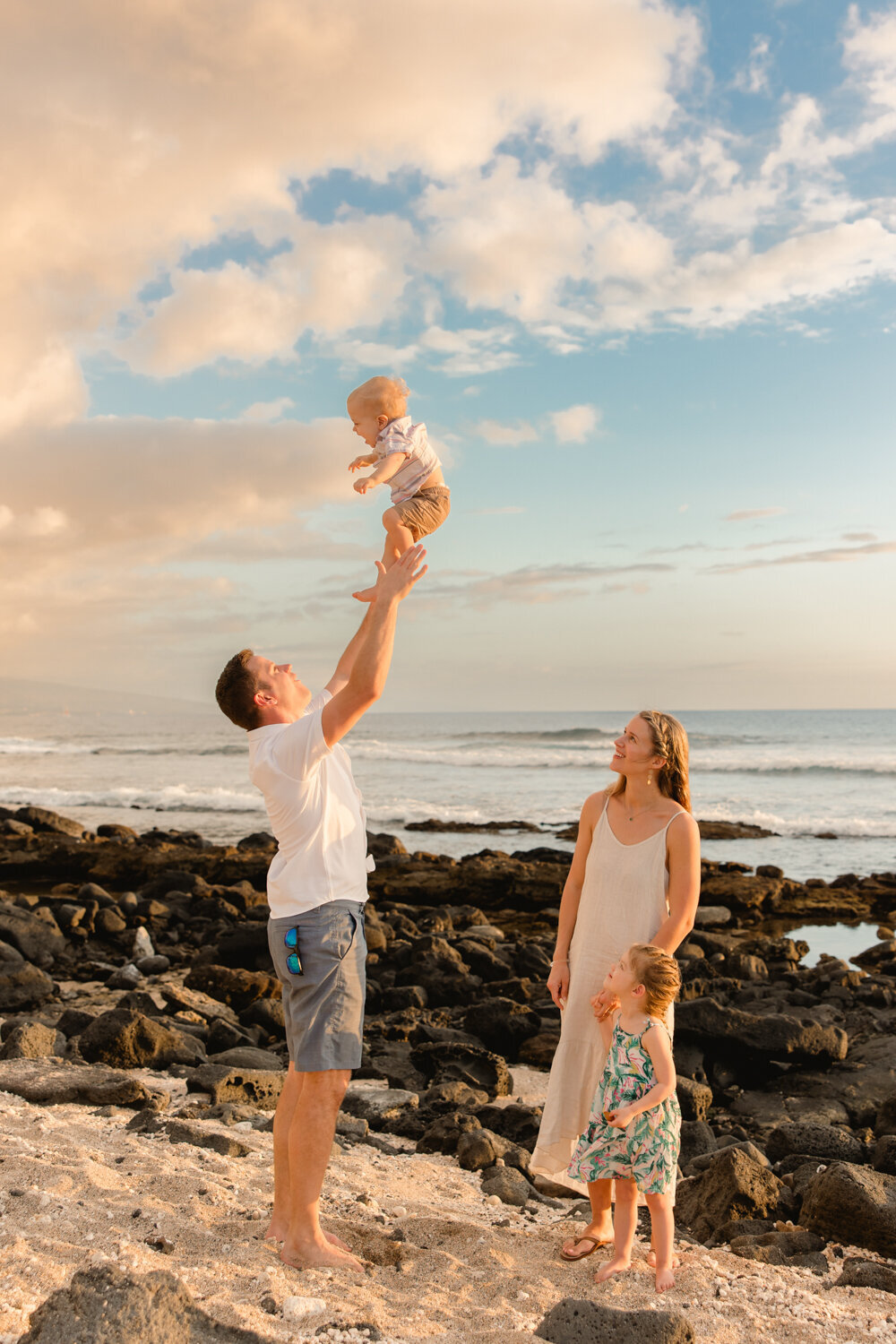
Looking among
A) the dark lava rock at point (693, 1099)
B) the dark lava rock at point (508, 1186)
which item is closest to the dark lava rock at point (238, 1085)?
the dark lava rock at point (508, 1186)

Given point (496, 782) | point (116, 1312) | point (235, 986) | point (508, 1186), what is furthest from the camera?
point (496, 782)

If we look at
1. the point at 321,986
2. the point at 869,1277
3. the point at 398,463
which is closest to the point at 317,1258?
the point at 321,986

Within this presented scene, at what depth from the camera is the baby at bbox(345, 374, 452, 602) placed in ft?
13.6

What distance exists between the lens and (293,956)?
12.1 feet

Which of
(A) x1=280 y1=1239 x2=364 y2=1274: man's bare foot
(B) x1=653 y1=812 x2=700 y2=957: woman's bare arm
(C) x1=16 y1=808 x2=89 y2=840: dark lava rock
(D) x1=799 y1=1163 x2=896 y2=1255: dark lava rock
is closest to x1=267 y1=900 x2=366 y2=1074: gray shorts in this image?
(A) x1=280 y1=1239 x2=364 y2=1274: man's bare foot

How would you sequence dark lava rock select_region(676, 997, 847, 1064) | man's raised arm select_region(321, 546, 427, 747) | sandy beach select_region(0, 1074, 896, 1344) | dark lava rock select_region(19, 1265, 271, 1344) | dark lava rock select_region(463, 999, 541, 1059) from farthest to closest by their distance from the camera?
dark lava rock select_region(463, 999, 541, 1059) → dark lava rock select_region(676, 997, 847, 1064) → man's raised arm select_region(321, 546, 427, 747) → sandy beach select_region(0, 1074, 896, 1344) → dark lava rock select_region(19, 1265, 271, 1344)

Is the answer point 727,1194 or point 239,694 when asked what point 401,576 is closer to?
point 239,694

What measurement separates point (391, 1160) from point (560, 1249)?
167 cm

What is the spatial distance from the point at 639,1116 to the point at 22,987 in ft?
23.6

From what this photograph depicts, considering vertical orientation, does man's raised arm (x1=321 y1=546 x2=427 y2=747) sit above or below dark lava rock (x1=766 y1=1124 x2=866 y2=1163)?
above

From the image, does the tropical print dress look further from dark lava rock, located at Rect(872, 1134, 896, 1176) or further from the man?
dark lava rock, located at Rect(872, 1134, 896, 1176)

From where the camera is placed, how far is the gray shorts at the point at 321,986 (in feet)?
11.9

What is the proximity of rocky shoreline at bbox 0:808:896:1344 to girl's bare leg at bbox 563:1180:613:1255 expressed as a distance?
0.28m

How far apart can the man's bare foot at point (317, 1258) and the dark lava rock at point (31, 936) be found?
26.9 ft
